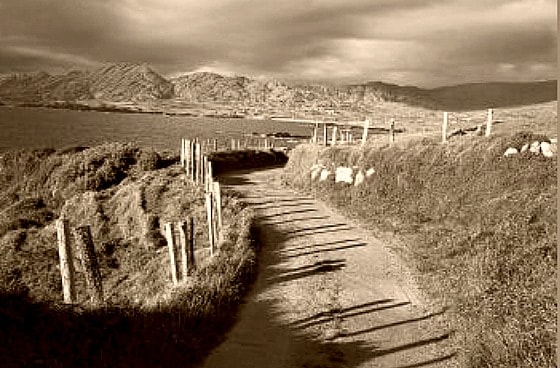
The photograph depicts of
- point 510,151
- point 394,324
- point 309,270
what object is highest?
point 510,151

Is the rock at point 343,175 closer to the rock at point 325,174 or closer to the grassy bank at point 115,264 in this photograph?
the rock at point 325,174

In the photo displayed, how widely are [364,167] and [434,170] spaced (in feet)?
13.4

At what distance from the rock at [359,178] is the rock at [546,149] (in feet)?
26.3

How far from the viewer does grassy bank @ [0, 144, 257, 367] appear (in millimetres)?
10070

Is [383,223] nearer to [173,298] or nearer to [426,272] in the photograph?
[426,272]

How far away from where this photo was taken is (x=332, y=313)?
13.3m

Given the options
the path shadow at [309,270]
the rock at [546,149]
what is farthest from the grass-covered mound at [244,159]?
the path shadow at [309,270]

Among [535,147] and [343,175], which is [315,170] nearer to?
[343,175]

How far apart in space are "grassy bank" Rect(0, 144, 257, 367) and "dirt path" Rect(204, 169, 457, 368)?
67 cm

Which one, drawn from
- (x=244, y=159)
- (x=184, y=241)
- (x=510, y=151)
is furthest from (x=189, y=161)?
(x=184, y=241)

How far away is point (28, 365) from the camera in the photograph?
902cm

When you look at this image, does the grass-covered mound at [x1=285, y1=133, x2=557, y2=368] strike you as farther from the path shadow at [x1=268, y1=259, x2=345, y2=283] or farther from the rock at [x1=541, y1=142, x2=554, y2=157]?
the path shadow at [x1=268, y1=259, x2=345, y2=283]

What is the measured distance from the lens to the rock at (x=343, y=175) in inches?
1164

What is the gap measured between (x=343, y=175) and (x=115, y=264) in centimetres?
1209
